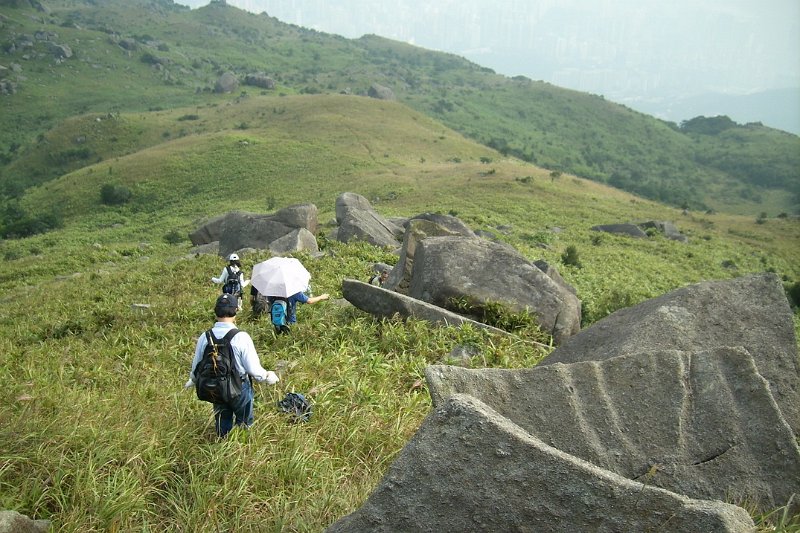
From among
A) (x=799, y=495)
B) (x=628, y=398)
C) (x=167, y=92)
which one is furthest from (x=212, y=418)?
(x=167, y=92)

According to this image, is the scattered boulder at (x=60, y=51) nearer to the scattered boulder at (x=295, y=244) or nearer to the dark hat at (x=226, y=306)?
the scattered boulder at (x=295, y=244)

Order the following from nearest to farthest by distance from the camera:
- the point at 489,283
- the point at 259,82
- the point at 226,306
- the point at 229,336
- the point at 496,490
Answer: the point at 496,490 < the point at 229,336 < the point at 226,306 < the point at 489,283 < the point at 259,82

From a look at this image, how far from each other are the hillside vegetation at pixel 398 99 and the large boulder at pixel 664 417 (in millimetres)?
77175

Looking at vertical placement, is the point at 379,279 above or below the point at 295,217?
above

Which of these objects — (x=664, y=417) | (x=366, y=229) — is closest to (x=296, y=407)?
(x=664, y=417)

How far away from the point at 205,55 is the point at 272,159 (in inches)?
5022

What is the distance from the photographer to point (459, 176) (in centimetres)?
5569

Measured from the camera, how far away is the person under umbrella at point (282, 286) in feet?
35.0

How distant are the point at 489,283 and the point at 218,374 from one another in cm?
728

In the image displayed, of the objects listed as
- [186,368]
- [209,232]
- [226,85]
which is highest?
[226,85]

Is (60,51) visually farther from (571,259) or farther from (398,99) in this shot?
(571,259)

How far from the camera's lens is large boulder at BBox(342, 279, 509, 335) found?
34.5 feet

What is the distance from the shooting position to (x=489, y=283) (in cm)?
1170

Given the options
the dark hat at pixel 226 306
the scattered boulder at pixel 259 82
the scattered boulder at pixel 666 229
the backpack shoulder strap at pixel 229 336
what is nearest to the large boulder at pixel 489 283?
the dark hat at pixel 226 306
